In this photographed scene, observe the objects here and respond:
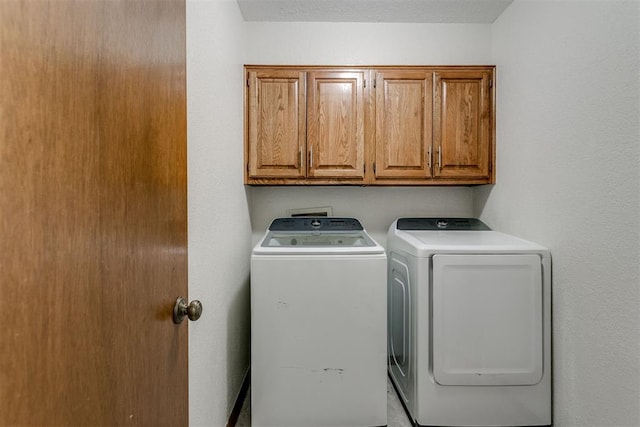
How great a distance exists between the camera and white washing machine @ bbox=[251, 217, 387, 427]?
1735 mm

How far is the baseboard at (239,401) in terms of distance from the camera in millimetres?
1833

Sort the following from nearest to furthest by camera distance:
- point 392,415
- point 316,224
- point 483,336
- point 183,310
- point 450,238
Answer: point 183,310, point 483,336, point 392,415, point 450,238, point 316,224

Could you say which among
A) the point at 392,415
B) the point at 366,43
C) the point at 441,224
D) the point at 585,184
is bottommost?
the point at 392,415

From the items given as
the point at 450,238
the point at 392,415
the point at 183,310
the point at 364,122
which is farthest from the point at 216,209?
the point at 392,415

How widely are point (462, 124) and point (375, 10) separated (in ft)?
3.10

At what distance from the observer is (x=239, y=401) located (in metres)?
2.01

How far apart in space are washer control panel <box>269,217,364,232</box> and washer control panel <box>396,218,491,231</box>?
0.32m

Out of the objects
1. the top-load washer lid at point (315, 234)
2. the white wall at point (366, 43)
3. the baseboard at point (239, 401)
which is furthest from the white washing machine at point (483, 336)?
the white wall at point (366, 43)

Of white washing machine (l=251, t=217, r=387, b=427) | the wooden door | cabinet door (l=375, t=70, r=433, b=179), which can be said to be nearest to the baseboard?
white washing machine (l=251, t=217, r=387, b=427)

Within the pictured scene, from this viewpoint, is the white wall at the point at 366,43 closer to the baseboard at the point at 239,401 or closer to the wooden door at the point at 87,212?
the wooden door at the point at 87,212

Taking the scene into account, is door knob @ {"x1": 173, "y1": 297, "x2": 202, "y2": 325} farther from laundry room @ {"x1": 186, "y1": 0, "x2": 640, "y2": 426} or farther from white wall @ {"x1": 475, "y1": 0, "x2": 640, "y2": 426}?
white wall @ {"x1": 475, "y1": 0, "x2": 640, "y2": 426}

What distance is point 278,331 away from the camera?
1747 mm

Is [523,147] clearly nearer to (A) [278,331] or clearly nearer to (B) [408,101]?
(B) [408,101]

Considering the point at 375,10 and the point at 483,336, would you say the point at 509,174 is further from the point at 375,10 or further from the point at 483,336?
the point at 375,10
